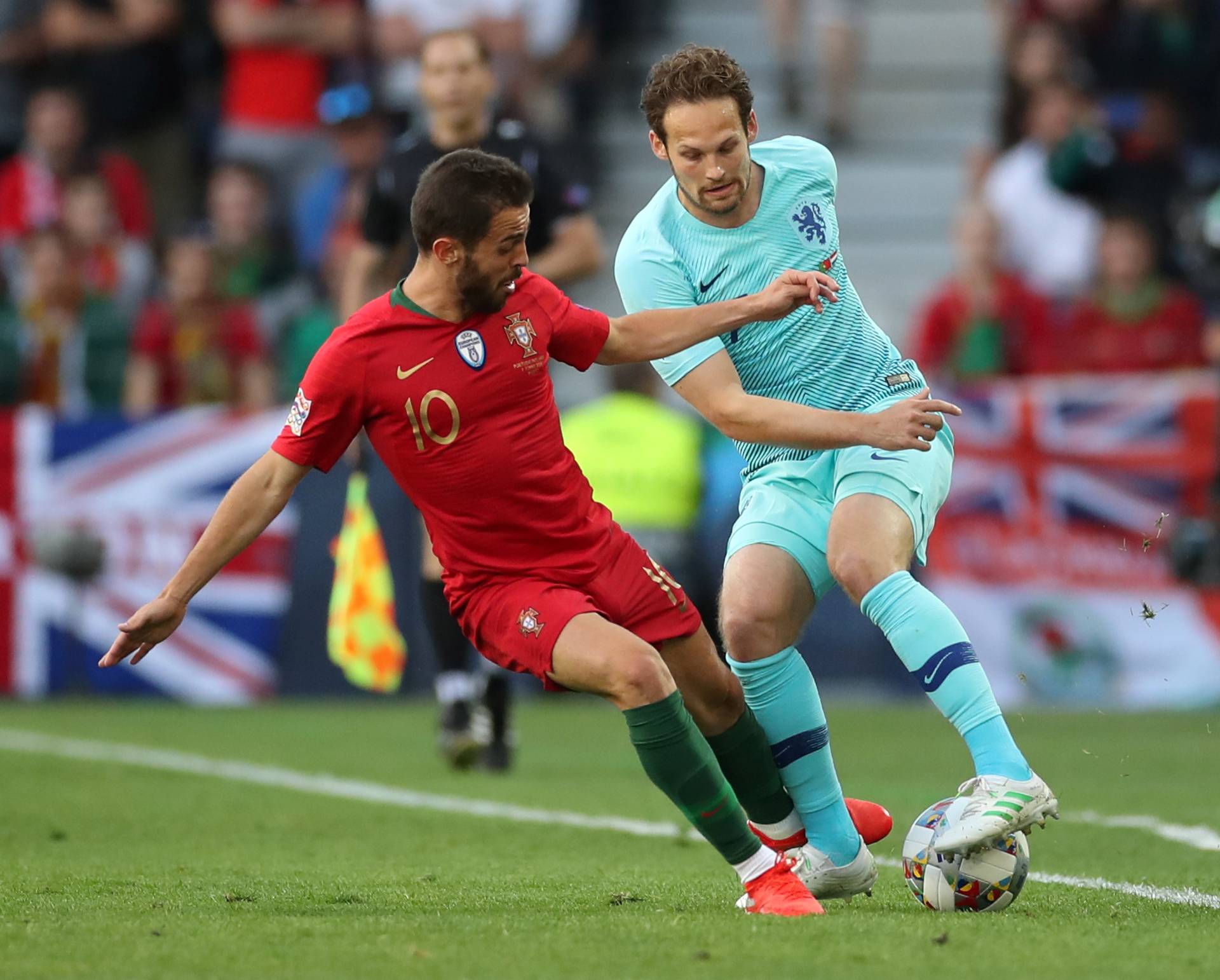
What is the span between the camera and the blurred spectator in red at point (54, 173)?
14062 millimetres

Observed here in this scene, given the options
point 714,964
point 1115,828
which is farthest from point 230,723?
point 714,964

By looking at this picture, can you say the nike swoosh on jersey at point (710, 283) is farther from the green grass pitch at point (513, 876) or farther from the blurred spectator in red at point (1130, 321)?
the blurred spectator in red at point (1130, 321)

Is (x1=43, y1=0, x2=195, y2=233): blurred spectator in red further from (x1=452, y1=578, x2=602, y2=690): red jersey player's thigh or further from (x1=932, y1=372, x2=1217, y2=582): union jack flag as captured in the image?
(x1=452, y1=578, x2=602, y2=690): red jersey player's thigh

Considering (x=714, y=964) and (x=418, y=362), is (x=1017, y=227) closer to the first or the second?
(x=418, y=362)

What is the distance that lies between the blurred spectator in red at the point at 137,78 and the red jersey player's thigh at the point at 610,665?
36.4 feet

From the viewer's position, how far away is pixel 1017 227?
12961 millimetres

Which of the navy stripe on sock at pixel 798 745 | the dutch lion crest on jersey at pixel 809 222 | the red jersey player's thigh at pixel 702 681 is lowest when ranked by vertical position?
the navy stripe on sock at pixel 798 745

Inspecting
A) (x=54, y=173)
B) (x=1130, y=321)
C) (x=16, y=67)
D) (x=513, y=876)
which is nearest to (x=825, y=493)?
(x=513, y=876)

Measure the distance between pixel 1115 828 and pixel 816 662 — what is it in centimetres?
508

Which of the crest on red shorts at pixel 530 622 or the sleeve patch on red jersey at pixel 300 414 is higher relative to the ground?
the sleeve patch on red jersey at pixel 300 414

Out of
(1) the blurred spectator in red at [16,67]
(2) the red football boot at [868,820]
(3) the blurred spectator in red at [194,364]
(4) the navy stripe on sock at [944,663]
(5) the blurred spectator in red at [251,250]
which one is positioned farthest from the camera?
(1) the blurred spectator in red at [16,67]

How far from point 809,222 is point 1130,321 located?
21.8 feet

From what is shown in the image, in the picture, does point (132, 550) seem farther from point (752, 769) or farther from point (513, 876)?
point (752, 769)

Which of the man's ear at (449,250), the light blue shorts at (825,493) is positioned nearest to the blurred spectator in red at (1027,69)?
the light blue shorts at (825,493)
